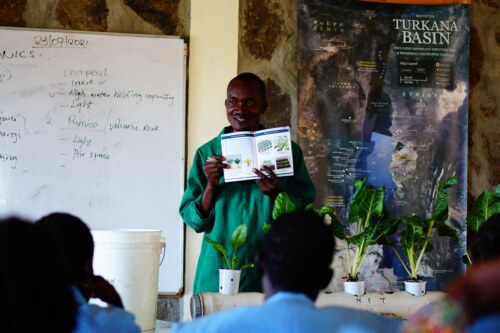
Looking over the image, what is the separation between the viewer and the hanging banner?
171 inches

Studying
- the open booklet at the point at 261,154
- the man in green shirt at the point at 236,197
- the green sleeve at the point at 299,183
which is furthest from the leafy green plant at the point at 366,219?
the open booklet at the point at 261,154

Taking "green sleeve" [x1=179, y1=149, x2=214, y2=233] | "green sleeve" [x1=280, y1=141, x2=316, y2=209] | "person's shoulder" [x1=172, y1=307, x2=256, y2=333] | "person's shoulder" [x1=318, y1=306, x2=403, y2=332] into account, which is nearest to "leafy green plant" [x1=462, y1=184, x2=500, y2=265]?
"green sleeve" [x1=280, y1=141, x2=316, y2=209]

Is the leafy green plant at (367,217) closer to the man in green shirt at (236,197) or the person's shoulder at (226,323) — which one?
the man in green shirt at (236,197)

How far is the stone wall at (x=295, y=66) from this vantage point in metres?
4.33

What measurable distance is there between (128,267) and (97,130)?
1.99m

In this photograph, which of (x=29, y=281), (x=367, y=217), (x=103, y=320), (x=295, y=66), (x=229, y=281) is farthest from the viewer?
(x=295, y=66)

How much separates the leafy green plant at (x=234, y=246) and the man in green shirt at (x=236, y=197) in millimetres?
31

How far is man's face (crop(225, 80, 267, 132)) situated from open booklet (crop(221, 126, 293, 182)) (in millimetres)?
107

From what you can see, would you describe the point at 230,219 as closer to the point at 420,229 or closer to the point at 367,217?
the point at 367,217

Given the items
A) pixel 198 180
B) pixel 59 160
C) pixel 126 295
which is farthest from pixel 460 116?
pixel 126 295

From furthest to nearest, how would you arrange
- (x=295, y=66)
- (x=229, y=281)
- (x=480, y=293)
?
(x=295, y=66) < (x=229, y=281) < (x=480, y=293)

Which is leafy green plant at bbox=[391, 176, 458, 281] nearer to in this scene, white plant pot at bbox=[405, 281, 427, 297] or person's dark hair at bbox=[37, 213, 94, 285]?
white plant pot at bbox=[405, 281, 427, 297]

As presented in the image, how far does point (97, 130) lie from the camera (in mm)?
4199

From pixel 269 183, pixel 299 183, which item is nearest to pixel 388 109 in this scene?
pixel 299 183
